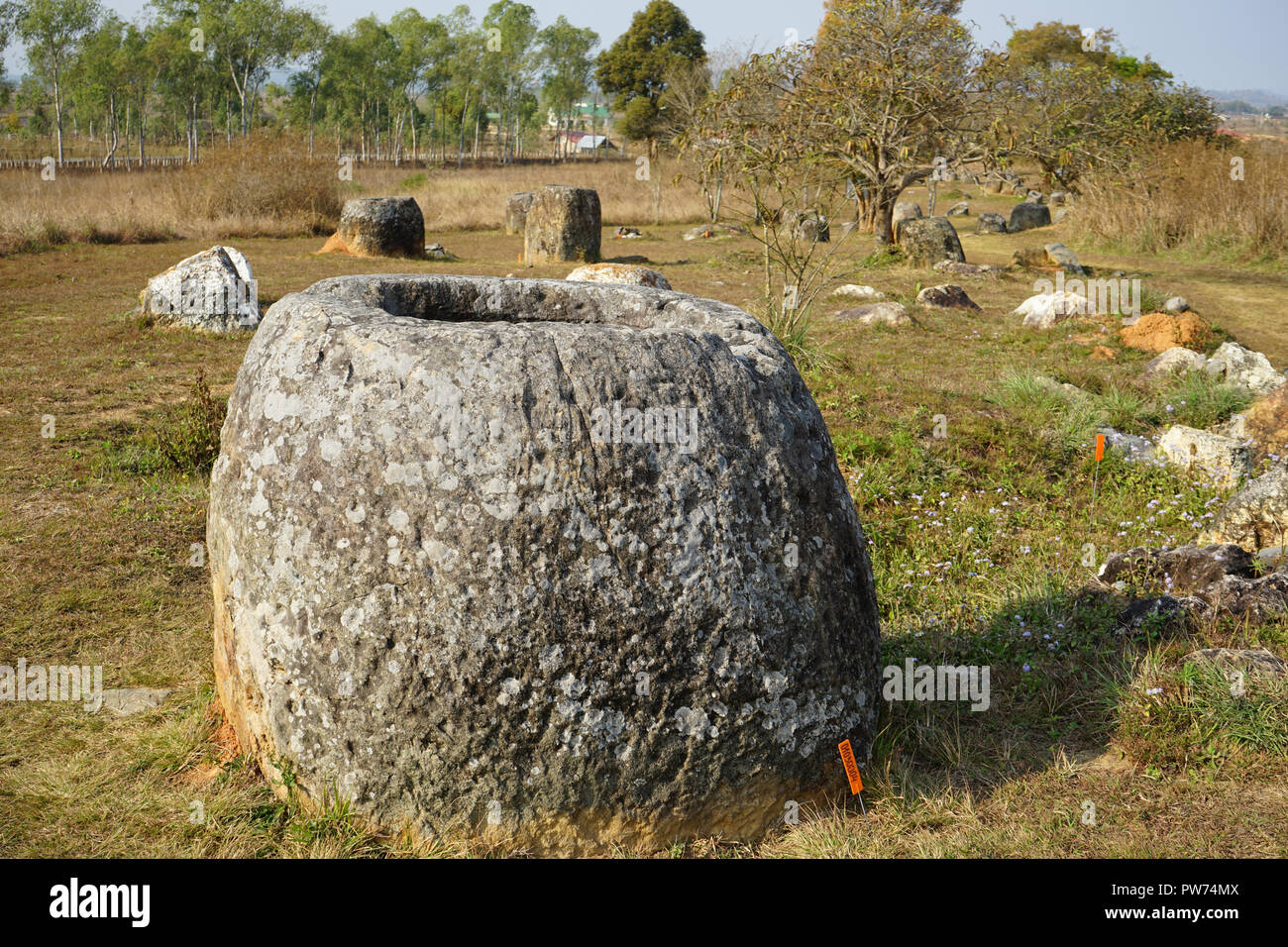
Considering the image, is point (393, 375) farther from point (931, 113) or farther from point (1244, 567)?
point (931, 113)

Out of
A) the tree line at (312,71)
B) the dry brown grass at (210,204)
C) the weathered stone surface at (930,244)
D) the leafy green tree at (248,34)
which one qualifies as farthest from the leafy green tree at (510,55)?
the weathered stone surface at (930,244)

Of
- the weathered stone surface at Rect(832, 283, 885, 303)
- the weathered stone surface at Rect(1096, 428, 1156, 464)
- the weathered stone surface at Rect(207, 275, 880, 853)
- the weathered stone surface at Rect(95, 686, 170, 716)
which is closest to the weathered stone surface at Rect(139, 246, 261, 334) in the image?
the weathered stone surface at Rect(95, 686, 170, 716)

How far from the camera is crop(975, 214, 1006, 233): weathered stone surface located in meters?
24.7

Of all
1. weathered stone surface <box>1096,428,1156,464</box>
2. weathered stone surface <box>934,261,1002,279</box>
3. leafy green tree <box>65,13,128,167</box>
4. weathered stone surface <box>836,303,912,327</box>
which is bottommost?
weathered stone surface <box>1096,428,1156,464</box>

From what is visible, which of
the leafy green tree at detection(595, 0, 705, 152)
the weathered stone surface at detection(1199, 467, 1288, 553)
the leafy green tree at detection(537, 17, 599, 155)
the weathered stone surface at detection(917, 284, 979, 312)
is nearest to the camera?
the weathered stone surface at detection(1199, 467, 1288, 553)

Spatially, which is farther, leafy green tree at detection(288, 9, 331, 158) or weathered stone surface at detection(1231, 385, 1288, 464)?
leafy green tree at detection(288, 9, 331, 158)

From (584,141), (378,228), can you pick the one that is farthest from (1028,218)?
(584,141)

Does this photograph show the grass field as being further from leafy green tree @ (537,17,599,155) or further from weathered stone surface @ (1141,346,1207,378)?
leafy green tree @ (537,17,599,155)

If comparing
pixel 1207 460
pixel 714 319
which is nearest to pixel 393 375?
pixel 714 319

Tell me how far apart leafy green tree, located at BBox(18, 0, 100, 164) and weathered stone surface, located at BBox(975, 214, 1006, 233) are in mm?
35429

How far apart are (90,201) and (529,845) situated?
870 inches

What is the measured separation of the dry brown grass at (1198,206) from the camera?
679 inches

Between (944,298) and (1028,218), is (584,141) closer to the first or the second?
(1028,218)

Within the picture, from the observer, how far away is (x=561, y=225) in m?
17.9
